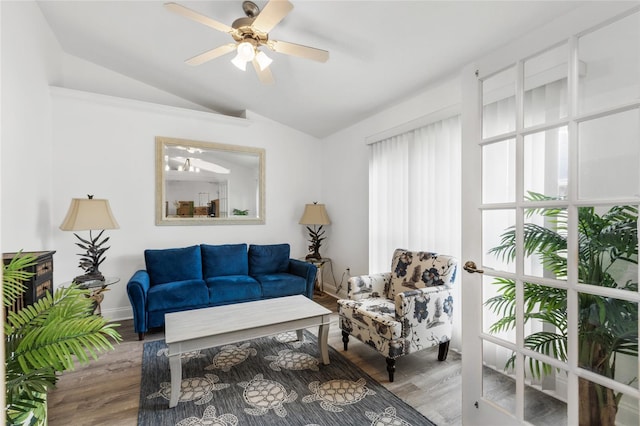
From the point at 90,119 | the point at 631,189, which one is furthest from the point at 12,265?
the point at 90,119

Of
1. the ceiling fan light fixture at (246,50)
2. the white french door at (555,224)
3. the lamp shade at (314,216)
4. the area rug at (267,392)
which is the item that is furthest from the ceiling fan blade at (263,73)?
the area rug at (267,392)

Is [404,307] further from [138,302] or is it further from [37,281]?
[138,302]

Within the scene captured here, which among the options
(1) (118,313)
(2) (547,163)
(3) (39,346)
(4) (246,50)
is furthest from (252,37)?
(1) (118,313)

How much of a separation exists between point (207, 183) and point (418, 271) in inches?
113

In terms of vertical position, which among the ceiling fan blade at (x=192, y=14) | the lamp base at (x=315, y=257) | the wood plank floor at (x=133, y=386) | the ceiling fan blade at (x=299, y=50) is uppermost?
the ceiling fan blade at (x=192, y=14)

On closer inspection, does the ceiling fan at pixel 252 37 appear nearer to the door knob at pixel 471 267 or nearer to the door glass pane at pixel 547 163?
the door glass pane at pixel 547 163

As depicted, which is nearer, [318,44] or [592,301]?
[592,301]

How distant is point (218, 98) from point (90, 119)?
1.45 metres

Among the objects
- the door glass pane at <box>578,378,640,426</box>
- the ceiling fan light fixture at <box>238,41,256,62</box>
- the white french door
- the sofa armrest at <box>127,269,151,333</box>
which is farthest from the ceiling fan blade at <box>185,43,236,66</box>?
the door glass pane at <box>578,378,640,426</box>

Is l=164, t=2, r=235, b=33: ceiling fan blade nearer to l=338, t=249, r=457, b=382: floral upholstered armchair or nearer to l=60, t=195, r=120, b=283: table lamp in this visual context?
l=60, t=195, r=120, b=283: table lamp

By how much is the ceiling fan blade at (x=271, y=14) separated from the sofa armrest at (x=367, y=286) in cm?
210

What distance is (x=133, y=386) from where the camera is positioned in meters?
2.14

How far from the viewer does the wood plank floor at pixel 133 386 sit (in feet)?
6.01

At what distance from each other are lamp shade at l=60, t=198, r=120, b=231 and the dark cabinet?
3.18 ft
